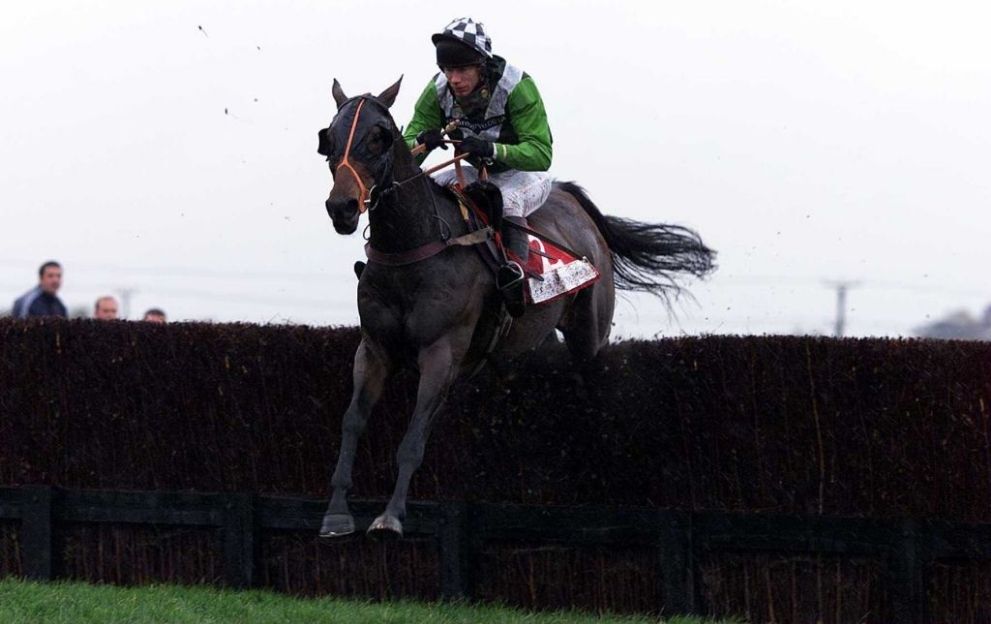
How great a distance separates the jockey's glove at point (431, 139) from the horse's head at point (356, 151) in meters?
0.52

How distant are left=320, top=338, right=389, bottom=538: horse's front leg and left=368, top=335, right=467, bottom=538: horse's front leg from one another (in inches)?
6.7

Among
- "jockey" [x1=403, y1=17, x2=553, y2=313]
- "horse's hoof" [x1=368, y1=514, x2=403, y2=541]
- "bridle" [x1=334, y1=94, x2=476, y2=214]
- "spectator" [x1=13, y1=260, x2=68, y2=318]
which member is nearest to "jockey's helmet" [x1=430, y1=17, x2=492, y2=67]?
"jockey" [x1=403, y1=17, x2=553, y2=313]

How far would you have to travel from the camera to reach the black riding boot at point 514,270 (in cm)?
747

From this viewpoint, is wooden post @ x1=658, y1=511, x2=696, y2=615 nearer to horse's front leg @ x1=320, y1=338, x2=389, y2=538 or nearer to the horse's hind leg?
the horse's hind leg

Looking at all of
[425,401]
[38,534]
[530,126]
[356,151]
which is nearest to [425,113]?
[530,126]

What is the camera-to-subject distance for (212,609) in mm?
7395

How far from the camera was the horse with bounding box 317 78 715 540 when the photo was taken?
6617 millimetres

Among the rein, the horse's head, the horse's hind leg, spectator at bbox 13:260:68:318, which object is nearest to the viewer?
the horse's head

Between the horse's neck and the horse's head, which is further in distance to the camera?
the horse's neck

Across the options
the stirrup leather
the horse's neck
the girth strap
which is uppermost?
the horse's neck

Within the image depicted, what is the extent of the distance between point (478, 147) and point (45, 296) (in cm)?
542

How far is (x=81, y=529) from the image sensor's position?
887cm

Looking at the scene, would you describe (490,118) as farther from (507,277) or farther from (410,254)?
(410,254)

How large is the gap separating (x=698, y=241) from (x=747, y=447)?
2.30m
